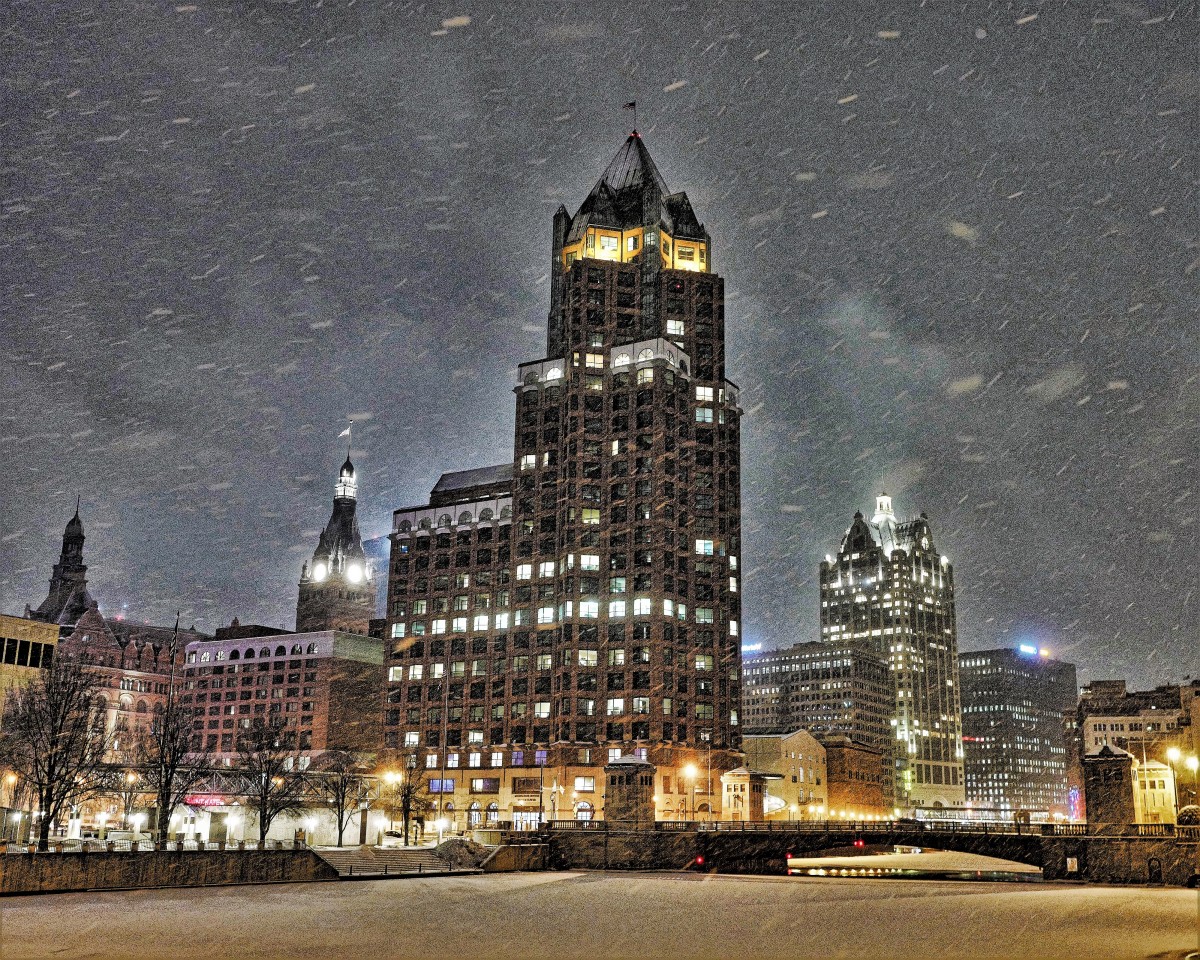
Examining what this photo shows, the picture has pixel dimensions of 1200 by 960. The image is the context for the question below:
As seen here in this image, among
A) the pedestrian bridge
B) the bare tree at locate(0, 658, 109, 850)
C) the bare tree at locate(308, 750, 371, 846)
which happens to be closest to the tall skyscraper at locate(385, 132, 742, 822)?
the bare tree at locate(308, 750, 371, 846)

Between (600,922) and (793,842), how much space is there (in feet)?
161

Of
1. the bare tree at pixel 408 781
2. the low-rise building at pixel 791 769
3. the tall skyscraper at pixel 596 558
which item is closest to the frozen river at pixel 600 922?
the tall skyscraper at pixel 596 558

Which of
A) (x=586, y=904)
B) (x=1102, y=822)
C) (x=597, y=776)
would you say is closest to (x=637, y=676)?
(x=597, y=776)

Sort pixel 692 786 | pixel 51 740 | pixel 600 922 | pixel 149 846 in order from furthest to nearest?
pixel 692 786 < pixel 149 846 < pixel 51 740 < pixel 600 922

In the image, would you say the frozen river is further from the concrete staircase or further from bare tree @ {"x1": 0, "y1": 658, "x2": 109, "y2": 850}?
bare tree @ {"x1": 0, "y1": 658, "x2": 109, "y2": 850}

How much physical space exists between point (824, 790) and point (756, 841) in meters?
99.2

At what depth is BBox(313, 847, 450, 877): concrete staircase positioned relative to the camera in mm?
90031

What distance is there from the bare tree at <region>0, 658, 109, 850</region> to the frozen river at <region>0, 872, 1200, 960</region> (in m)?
19.6

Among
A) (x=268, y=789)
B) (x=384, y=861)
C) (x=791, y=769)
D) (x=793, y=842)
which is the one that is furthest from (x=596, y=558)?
(x=384, y=861)

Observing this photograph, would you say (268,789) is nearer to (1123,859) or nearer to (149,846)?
(149,846)

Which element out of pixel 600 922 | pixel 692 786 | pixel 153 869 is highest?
pixel 692 786

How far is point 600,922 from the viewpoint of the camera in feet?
193

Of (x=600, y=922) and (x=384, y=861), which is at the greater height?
(x=600, y=922)

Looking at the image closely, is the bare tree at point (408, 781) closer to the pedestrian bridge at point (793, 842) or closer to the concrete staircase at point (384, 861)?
the pedestrian bridge at point (793, 842)
